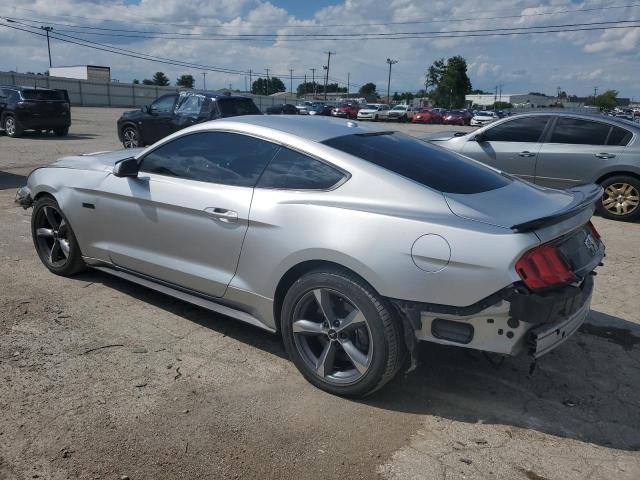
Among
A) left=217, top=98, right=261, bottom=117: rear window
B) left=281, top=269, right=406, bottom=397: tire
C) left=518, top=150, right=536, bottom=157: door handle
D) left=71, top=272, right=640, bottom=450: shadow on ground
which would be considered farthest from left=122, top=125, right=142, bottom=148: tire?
left=281, top=269, right=406, bottom=397: tire

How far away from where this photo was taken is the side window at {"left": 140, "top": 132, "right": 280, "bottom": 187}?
3787 millimetres

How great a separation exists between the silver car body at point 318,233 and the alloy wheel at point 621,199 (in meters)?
5.39

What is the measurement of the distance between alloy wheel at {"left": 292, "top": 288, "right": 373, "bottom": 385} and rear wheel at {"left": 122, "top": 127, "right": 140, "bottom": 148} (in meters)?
13.4

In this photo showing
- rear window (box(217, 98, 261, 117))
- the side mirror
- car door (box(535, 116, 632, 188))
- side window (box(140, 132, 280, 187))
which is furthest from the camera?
rear window (box(217, 98, 261, 117))

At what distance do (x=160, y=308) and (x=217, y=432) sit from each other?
1789 millimetres

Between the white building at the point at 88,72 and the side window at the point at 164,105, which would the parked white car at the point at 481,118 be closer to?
the side window at the point at 164,105

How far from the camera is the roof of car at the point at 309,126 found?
3.79 m

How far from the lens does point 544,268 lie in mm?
2924

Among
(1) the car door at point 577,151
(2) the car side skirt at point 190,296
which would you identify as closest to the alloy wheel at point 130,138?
(1) the car door at point 577,151

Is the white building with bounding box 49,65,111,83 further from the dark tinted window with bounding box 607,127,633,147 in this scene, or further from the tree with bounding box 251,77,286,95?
the dark tinted window with bounding box 607,127,633,147

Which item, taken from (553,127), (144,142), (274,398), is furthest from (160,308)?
(144,142)

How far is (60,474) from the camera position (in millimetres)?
2637

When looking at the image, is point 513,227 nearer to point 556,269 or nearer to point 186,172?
point 556,269

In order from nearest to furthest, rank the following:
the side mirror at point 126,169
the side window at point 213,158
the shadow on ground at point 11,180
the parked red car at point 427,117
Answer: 1. the side window at point 213,158
2. the side mirror at point 126,169
3. the shadow on ground at point 11,180
4. the parked red car at point 427,117
